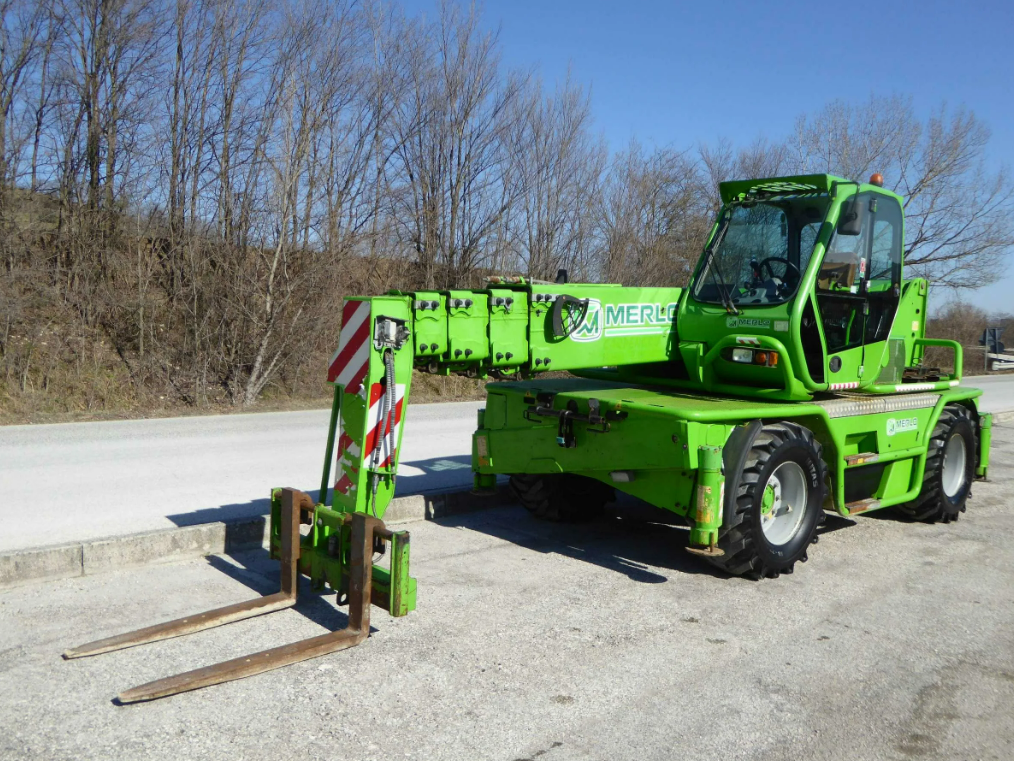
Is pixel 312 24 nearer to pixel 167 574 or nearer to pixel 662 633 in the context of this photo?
pixel 167 574

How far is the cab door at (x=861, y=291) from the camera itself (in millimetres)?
7160

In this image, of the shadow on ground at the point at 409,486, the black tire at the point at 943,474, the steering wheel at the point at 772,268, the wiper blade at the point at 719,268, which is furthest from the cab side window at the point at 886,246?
the shadow on ground at the point at 409,486

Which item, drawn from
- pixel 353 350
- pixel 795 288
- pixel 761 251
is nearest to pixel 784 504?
pixel 795 288

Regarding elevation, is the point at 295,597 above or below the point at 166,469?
below

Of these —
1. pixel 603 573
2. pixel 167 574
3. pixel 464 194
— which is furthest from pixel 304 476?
pixel 464 194

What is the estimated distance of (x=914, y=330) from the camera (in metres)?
8.39

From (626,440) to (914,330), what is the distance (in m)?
3.56

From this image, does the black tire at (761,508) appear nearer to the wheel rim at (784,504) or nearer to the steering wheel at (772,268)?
the wheel rim at (784,504)

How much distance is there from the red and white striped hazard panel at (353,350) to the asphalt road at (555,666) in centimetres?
138

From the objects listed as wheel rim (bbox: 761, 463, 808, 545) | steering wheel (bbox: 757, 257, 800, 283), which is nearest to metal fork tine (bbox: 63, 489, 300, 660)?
wheel rim (bbox: 761, 463, 808, 545)

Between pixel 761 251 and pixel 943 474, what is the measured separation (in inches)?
123

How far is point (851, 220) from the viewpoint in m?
7.12

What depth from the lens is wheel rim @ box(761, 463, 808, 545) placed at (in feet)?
22.0

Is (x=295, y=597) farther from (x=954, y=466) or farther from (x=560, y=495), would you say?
(x=954, y=466)
